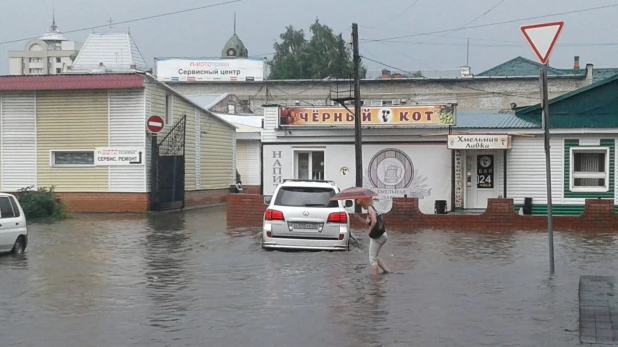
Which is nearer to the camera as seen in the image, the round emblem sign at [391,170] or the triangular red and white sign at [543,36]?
the triangular red and white sign at [543,36]

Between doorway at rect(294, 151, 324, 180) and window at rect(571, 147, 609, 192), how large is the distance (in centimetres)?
845

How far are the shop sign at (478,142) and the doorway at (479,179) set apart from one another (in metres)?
1.61

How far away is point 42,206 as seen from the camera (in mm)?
29953

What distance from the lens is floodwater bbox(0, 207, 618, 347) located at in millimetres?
9789

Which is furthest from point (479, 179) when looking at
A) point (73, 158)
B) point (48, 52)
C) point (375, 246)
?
point (48, 52)

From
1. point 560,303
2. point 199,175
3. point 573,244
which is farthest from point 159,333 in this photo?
point 199,175

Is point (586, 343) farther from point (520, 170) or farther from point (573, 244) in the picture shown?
point (520, 170)

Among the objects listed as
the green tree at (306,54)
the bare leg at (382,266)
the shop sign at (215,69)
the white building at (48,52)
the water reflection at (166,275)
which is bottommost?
the water reflection at (166,275)

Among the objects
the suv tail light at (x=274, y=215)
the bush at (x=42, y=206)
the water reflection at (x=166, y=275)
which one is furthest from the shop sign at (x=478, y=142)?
the bush at (x=42, y=206)

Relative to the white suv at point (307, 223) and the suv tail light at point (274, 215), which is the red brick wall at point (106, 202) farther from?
the suv tail light at point (274, 215)

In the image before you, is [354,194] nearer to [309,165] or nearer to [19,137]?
[309,165]

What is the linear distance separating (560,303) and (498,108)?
49.4m

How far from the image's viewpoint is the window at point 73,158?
33.6 meters

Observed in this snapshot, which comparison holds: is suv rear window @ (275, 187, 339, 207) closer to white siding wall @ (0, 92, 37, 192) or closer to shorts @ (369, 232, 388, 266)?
shorts @ (369, 232, 388, 266)
